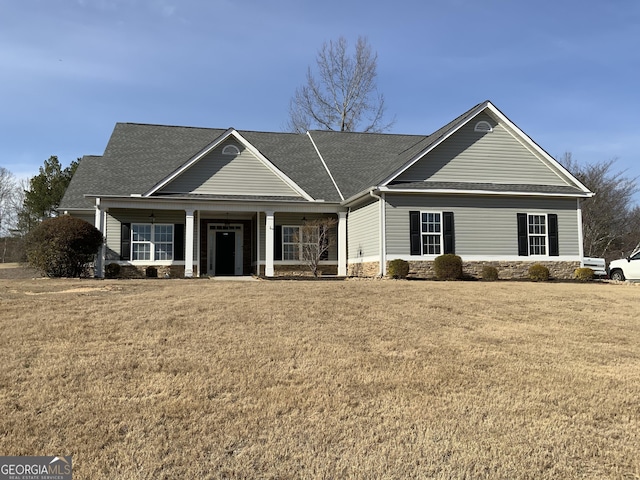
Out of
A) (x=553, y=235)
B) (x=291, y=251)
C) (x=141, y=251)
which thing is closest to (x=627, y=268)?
(x=553, y=235)

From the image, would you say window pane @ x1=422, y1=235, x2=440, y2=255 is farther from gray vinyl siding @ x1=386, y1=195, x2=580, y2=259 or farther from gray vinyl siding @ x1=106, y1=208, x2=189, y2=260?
gray vinyl siding @ x1=106, y1=208, x2=189, y2=260

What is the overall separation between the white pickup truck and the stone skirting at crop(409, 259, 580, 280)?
2454 millimetres

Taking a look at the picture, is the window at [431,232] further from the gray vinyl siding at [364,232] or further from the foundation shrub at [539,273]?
the foundation shrub at [539,273]

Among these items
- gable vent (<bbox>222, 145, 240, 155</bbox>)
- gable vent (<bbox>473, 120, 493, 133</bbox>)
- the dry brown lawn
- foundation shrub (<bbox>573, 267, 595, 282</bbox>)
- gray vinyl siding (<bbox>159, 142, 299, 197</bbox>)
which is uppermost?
gable vent (<bbox>473, 120, 493, 133</bbox>)

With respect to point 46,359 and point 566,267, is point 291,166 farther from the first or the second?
point 46,359

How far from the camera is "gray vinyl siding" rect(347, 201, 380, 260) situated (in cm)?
1919

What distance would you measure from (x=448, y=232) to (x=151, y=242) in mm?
10945

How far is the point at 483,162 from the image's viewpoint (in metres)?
20.0

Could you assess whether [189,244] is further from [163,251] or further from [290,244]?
[290,244]

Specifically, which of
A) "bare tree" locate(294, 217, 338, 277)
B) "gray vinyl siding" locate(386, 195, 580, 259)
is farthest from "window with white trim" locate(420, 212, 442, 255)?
"bare tree" locate(294, 217, 338, 277)

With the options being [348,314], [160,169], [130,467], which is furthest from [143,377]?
[160,169]

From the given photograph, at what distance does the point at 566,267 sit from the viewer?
65.4 ft

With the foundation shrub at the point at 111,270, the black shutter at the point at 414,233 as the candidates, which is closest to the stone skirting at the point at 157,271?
the foundation shrub at the point at 111,270

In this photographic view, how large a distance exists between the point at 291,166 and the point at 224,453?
19.9 meters
